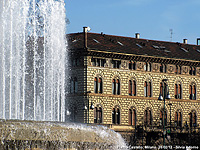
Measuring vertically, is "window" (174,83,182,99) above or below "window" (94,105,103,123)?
above

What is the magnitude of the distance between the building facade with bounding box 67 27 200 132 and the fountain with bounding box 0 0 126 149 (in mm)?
11170

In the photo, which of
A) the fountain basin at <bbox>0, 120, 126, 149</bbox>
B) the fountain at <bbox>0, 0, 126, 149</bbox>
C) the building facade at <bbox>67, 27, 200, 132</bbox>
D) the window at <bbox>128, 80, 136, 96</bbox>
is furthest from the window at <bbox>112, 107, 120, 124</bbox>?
the fountain basin at <bbox>0, 120, 126, 149</bbox>

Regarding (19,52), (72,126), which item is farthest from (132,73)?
(72,126)

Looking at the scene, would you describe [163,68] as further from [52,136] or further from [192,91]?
[52,136]

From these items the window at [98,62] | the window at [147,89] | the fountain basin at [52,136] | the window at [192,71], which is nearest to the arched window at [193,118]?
the window at [192,71]

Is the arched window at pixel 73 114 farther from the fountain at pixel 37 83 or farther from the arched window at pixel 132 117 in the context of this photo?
the fountain at pixel 37 83

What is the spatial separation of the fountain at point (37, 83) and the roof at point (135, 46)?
47.2ft

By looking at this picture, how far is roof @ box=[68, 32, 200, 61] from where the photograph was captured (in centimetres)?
7375

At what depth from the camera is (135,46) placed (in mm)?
78188

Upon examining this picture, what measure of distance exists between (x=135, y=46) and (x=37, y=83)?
2548 centimetres

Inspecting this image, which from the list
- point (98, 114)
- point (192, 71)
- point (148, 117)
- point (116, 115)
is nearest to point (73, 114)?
point (98, 114)

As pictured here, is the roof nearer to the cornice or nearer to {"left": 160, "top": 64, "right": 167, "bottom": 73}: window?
the cornice

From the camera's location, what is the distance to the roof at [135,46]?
73.8m

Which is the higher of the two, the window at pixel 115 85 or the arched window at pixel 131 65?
the arched window at pixel 131 65
